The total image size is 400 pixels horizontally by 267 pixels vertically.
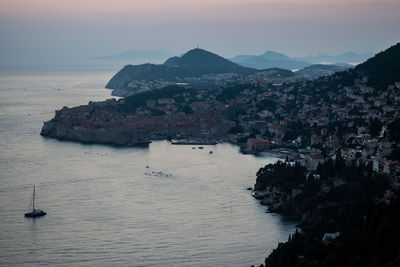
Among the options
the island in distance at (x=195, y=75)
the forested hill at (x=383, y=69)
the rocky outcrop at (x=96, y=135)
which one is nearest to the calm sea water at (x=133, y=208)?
the rocky outcrop at (x=96, y=135)

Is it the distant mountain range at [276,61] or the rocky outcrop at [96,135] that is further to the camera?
the distant mountain range at [276,61]

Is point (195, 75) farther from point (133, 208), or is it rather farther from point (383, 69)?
point (133, 208)

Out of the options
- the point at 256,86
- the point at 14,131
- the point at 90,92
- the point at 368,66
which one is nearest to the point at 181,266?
the point at 14,131

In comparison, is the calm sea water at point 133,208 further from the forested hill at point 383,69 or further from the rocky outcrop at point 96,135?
the forested hill at point 383,69

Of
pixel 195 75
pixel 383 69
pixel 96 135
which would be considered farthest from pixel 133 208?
pixel 195 75

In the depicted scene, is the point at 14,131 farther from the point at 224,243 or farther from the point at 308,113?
the point at 224,243
